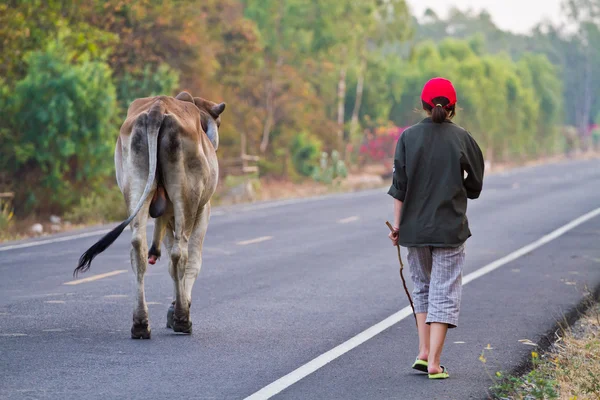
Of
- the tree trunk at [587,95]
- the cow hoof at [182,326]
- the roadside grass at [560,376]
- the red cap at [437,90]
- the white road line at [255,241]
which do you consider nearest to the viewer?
the roadside grass at [560,376]

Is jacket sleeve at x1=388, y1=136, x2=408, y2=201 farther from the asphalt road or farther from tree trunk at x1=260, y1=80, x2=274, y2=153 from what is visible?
tree trunk at x1=260, y1=80, x2=274, y2=153

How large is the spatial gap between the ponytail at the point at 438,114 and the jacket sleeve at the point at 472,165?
0.83 feet

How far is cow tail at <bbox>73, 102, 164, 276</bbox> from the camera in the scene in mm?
9242

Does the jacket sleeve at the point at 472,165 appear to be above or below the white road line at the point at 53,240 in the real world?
above

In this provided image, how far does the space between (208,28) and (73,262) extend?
75.0 ft

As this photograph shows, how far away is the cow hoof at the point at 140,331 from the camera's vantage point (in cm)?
926

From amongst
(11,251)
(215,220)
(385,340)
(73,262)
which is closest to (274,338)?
(385,340)

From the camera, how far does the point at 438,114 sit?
7828mm

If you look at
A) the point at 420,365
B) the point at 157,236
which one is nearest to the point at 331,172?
the point at 157,236

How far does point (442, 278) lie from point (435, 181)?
665mm

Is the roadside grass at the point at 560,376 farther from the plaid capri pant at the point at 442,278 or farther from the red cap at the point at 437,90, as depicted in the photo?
the red cap at the point at 437,90

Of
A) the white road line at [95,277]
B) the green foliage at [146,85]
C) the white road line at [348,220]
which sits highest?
the green foliage at [146,85]

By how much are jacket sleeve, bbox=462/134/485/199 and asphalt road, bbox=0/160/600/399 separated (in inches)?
53.6

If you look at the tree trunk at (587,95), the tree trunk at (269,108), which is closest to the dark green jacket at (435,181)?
the tree trunk at (269,108)
